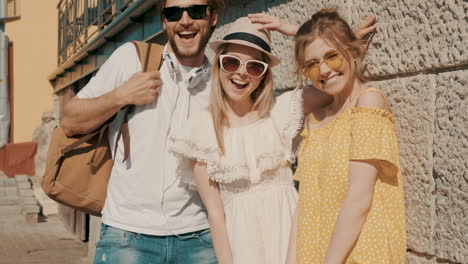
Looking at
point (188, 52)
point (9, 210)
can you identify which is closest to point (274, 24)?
point (188, 52)

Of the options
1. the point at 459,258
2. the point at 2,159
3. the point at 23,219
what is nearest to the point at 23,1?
the point at 2,159

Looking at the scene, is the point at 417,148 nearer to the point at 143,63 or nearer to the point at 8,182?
the point at 143,63

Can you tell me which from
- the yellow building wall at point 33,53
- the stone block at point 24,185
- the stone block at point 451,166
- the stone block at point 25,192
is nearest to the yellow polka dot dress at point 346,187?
the stone block at point 451,166

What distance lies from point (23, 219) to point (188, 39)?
450 inches

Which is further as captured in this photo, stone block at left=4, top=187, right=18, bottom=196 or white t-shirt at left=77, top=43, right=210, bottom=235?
stone block at left=4, top=187, right=18, bottom=196

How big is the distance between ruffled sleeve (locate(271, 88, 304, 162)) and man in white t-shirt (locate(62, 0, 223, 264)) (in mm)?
384

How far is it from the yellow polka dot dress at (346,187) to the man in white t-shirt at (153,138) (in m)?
0.61

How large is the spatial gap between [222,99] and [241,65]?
156mm

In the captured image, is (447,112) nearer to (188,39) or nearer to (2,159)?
(188,39)

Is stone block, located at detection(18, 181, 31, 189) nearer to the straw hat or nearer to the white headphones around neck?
the white headphones around neck

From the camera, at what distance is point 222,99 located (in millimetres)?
2348

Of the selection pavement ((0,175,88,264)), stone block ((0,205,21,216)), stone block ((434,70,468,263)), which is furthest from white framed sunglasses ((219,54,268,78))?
stone block ((0,205,21,216))

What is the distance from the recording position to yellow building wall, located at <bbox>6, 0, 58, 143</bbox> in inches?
722

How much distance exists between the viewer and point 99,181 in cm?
271
